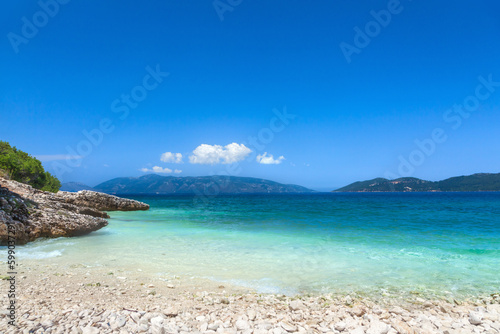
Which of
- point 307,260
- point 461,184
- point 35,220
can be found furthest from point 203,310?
point 461,184

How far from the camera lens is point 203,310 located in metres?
5.51

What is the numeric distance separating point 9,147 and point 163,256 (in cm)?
4061

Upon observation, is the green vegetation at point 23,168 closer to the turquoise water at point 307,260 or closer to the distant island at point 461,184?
the turquoise water at point 307,260

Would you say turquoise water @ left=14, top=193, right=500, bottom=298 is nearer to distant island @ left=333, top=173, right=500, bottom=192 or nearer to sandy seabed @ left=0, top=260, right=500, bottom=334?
sandy seabed @ left=0, top=260, right=500, bottom=334

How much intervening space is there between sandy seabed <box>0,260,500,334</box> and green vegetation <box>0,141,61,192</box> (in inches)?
1242

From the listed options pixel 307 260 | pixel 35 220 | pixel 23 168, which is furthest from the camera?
pixel 23 168

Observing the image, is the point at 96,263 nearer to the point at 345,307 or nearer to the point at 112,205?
the point at 345,307

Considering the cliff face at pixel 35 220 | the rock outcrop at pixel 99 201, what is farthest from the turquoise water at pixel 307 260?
the rock outcrop at pixel 99 201

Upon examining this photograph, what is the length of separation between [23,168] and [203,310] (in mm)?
39627

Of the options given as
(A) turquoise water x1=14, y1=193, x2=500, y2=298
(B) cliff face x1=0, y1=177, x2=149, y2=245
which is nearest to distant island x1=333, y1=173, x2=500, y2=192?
(A) turquoise water x1=14, y1=193, x2=500, y2=298

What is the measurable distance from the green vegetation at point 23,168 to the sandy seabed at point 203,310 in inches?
1242

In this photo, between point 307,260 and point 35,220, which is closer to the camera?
point 307,260

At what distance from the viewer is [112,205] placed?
3306cm

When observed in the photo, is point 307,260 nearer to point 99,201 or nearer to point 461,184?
point 99,201
